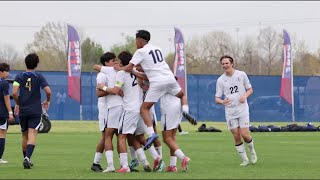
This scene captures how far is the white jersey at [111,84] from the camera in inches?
575

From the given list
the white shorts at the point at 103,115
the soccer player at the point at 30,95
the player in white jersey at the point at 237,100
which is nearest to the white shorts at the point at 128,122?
the white shorts at the point at 103,115

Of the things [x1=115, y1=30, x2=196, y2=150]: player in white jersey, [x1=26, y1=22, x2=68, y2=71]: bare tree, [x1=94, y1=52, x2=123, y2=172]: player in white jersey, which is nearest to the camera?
[x1=115, y1=30, x2=196, y2=150]: player in white jersey

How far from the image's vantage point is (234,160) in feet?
59.0

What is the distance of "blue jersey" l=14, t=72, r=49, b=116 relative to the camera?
15.6 meters

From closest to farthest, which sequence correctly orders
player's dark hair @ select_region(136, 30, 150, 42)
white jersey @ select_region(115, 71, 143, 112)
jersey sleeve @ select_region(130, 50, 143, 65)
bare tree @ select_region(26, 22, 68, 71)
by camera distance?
jersey sleeve @ select_region(130, 50, 143, 65) < player's dark hair @ select_region(136, 30, 150, 42) < white jersey @ select_region(115, 71, 143, 112) < bare tree @ select_region(26, 22, 68, 71)

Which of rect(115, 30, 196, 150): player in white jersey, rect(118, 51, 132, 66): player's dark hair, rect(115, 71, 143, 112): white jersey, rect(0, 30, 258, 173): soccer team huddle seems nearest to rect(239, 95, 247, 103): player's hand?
rect(0, 30, 258, 173): soccer team huddle

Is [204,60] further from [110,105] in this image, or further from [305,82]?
[110,105]

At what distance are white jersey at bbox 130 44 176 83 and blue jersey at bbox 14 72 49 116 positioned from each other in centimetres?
238

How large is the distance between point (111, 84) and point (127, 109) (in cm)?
64

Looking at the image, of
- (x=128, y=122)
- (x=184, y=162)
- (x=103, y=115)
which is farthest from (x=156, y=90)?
(x=184, y=162)

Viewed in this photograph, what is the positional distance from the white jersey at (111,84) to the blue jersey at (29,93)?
1457mm

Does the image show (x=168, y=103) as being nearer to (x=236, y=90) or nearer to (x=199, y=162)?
(x=236, y=90)

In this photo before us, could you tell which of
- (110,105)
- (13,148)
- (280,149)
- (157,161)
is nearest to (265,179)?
(157,161)

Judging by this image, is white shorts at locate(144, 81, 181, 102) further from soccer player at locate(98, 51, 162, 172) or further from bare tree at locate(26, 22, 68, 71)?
bare tree at locate(26, 22, 68, 71)
